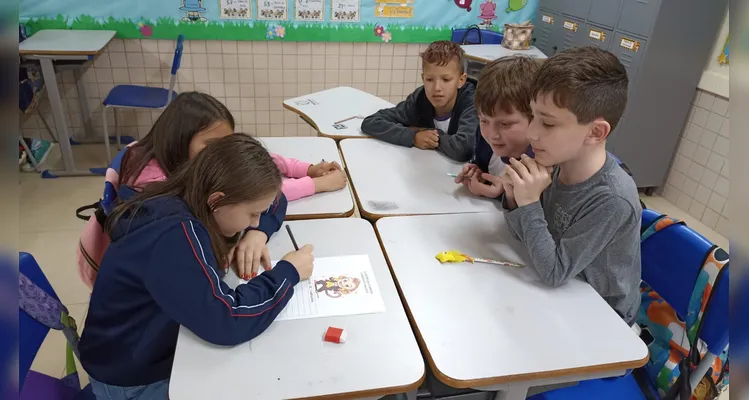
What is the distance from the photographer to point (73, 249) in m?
2.79

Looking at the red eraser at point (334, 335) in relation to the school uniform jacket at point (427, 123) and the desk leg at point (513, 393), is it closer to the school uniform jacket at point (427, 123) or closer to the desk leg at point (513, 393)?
the desk leg at point (513, 393)

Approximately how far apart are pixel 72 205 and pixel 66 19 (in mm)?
1420

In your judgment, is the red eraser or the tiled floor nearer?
the red eraser

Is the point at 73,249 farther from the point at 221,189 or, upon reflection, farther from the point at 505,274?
the point at 505,274

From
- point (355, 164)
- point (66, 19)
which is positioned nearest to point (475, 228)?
point (355, 164)

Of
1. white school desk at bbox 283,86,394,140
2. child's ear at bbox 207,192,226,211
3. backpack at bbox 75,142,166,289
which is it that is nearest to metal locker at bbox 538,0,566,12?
white school desk at bbox 283,86,394,140

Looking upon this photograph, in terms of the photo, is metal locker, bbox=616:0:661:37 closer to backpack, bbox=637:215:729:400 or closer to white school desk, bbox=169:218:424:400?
backpack, bbox=637:215:729:400

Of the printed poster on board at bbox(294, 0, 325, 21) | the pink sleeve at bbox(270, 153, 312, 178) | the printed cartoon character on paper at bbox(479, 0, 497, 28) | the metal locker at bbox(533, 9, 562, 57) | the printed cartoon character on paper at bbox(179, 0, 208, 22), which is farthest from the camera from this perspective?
the printed cartoon character on paper at bbox(479, 0, 497, 28)

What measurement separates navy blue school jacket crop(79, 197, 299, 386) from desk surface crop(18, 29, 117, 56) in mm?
2445

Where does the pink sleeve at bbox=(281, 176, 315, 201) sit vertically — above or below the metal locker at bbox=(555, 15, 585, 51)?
below

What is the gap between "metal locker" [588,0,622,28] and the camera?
347cm

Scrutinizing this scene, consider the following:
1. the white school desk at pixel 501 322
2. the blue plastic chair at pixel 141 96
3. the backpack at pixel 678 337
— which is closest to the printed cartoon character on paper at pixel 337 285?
the white school desk at pixel 501 322

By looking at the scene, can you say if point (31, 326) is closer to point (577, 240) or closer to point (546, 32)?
point (577, 240)

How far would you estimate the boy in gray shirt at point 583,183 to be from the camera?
4.33ft
